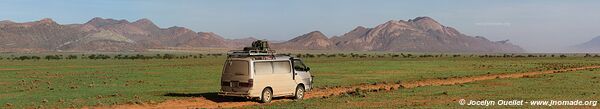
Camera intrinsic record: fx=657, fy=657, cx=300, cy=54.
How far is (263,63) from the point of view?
954 inches

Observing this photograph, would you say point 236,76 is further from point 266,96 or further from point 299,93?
point 299,93

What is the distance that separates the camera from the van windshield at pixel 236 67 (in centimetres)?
2406

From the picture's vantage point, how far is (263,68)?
79.7 ft

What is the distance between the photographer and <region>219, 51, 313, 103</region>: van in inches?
945

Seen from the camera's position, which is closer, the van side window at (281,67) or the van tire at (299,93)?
the van side window at (281,67)

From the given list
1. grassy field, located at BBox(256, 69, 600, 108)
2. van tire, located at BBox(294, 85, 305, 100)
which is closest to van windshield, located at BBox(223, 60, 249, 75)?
grassy field, located at BBox(256, 69, 600, 108)

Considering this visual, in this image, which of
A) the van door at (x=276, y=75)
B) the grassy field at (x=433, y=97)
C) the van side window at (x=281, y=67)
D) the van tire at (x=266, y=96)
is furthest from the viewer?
the van side window at (x=281, y=67)

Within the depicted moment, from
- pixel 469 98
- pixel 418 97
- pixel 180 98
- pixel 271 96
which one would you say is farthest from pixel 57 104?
pixel 469 98

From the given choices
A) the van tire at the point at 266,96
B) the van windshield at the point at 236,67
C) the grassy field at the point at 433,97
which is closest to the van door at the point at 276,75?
the van tire at the point at 266,96

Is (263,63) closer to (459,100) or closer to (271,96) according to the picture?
(271,96)

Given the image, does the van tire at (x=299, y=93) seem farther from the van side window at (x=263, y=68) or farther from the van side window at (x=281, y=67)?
the van side window at (x=263, y=68)

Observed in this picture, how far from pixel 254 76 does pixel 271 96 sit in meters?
1.26

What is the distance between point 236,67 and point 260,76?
3.27 feet

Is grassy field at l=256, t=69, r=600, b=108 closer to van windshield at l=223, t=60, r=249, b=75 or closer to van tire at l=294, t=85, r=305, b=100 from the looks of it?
van tire at l=294, t=85, r=305, b=100
